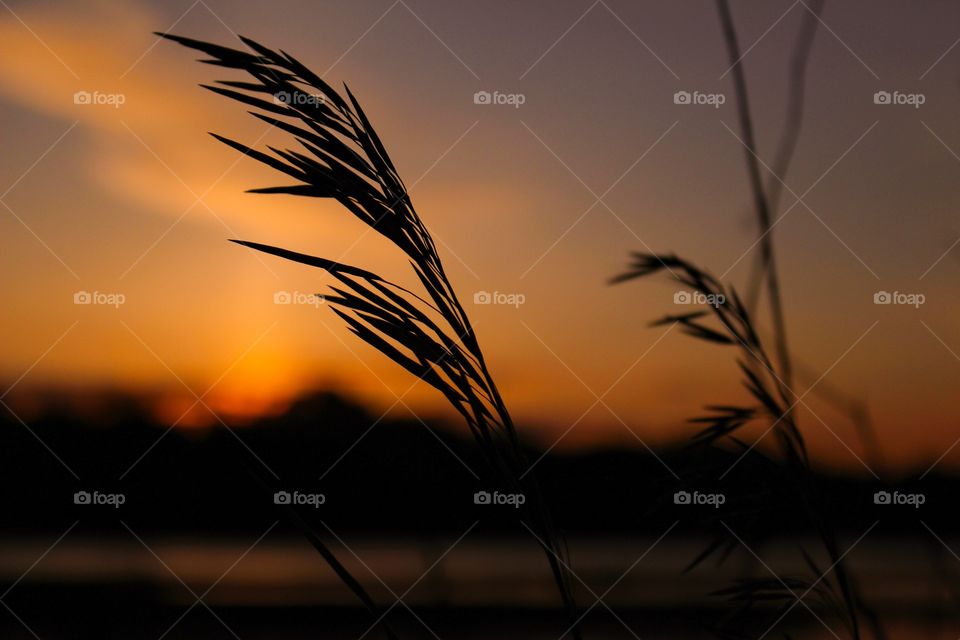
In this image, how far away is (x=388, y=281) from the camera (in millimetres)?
754

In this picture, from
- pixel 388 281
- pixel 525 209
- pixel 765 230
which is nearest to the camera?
pixel 388 281

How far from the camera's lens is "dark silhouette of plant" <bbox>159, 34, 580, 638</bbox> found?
0.72 m

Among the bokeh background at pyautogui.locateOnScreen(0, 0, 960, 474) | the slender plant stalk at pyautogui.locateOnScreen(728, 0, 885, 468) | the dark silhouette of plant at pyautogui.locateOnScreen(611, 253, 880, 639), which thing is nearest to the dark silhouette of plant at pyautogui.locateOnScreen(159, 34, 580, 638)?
the dark silhouette of plant at pyautogui.locateOnScreen(611, 253, 880, 639)

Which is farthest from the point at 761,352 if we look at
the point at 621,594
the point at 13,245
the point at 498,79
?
the point at 621,594

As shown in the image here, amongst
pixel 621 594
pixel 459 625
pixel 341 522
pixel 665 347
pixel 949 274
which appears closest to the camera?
pixel 949 274

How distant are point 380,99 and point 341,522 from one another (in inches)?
Result: 409

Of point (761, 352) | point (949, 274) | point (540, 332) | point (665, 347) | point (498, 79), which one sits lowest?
point (761, 352)

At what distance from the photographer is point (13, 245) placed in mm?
2707

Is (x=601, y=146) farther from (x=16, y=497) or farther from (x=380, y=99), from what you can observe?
(x=16, y=497)

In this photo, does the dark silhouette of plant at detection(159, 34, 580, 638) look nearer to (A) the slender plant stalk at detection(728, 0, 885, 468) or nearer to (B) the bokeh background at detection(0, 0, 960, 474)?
(A) the slender plant stalk at detection(728, 0, 885, 468)

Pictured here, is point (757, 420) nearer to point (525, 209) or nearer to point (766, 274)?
point (766, 274)

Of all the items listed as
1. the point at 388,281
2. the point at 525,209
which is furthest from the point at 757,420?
the point at 525,209

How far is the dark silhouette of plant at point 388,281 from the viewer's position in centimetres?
72

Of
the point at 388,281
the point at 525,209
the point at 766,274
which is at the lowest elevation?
the point at 388,281
